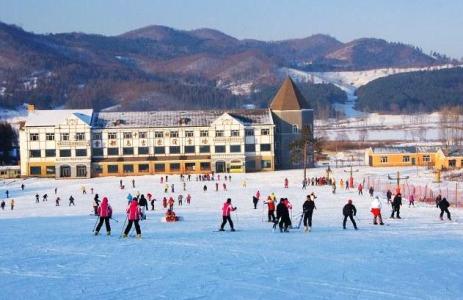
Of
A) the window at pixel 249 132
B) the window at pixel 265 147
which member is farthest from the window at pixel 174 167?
the window at pixel 265 147

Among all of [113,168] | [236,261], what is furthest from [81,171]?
[236,261]

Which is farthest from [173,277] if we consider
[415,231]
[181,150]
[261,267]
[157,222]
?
[181,150]

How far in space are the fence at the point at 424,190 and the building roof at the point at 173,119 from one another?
22.7 m

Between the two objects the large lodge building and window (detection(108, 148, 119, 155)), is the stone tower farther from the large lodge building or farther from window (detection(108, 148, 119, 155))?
window (detection(108, 148, 119, 155))

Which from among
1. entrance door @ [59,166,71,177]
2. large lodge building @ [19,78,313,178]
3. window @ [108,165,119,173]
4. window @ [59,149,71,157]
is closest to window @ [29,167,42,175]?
large lodge building @ [19,78,313,178]

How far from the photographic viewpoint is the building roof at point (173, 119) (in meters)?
79.3

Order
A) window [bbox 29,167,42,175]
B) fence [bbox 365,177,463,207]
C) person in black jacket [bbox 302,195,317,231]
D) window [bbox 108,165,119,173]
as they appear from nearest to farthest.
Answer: person in black jacket [bbox 302,195,317,231]
fence [bbox 365,177,463,207]
window [bbox 29,167,42,175]
window [bbox 108,165,119,173]

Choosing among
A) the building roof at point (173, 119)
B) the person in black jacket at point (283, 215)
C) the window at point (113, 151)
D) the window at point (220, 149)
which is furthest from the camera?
the building roof at point (173, 119)

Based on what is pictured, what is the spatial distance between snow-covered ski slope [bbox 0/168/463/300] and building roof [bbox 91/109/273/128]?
51.7m

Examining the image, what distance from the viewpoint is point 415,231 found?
878 inches

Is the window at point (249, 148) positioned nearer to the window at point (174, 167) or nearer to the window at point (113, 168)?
the window at point (174, 167)

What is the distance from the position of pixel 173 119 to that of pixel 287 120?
41.6 ft

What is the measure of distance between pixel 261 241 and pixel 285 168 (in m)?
61.4

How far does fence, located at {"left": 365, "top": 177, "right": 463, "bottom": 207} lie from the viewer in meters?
40.6
